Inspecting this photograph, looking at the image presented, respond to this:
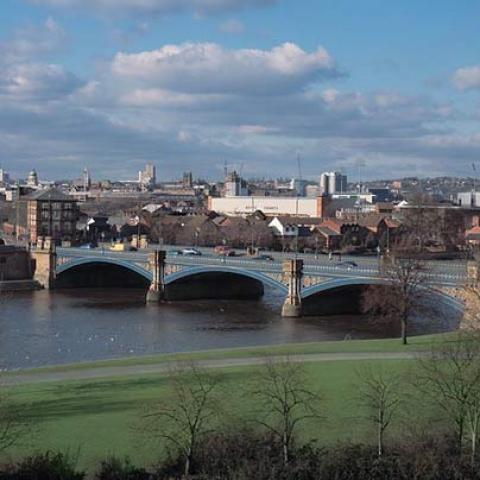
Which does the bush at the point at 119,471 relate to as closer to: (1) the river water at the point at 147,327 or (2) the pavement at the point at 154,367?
(2) the pavement at the point at 154,367

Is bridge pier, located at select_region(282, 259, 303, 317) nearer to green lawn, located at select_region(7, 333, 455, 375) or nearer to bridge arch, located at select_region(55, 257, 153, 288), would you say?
bridge arch, located at select_region(55, 257, 153, 288)

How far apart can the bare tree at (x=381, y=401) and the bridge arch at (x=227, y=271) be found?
45.3m

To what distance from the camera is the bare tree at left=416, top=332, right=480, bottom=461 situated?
22.8 meters

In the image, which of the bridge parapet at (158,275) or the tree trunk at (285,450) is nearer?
the tree trunk at (285,450)

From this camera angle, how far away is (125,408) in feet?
90.5

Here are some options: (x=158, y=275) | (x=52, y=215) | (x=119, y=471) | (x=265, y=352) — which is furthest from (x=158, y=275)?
(x=119, y=471)

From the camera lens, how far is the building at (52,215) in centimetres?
14400

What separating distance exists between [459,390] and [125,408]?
375 inches

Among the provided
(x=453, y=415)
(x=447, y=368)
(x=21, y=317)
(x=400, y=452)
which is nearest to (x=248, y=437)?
(x=400, y=452)

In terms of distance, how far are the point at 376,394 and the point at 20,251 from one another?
8187cm

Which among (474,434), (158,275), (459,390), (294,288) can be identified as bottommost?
(474,434)

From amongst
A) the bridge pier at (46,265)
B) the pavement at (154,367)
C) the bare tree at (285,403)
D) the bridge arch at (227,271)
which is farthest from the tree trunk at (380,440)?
the bridge pier at (46,265)

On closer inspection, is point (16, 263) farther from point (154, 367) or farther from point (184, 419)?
point (184, 419)

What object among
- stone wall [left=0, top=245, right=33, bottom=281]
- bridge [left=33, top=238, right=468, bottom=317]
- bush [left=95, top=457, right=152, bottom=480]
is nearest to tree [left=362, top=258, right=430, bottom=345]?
bridge [left=33, top=238, right=468, bottom=317]
